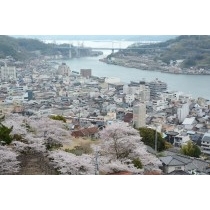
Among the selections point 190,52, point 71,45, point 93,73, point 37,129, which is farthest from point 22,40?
point 190,52

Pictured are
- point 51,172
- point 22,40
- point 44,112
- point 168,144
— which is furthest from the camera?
point 22,40

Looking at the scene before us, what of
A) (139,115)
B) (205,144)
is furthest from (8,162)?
(205,144)

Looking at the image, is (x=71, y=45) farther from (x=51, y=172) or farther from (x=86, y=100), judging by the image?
(x=51, y=172)

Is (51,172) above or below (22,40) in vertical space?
below

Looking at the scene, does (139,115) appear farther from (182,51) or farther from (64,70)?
(182,51)

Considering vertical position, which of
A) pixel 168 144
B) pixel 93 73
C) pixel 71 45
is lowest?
pixel 168 144

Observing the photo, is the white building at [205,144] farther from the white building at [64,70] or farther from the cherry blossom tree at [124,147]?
the white building at [64,70]
